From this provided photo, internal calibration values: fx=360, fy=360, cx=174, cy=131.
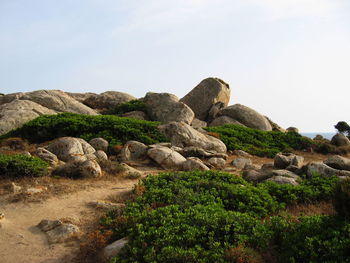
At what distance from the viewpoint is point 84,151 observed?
16906 millimetres

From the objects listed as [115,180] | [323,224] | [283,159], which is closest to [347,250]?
[323,224]

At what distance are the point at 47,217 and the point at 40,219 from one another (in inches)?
7.2

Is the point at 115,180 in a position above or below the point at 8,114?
below

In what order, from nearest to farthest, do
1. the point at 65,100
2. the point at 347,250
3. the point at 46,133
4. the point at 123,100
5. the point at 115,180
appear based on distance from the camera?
the point at 347,250
the point at 115,180
the point at 46,133
the point at 65,100
the point at 123,100

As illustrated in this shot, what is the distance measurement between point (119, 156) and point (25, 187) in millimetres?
6289

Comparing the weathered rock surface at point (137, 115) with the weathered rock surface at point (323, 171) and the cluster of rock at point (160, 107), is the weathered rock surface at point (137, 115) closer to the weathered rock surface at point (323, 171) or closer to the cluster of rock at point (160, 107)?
the cluster of rock at point (160, 107)

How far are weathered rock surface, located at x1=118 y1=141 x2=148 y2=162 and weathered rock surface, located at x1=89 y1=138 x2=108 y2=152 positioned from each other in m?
1.37

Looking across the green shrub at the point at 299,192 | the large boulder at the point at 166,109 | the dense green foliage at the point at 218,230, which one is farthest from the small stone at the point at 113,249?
the large boulder at the point at 166,109

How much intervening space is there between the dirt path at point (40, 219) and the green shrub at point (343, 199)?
5701 mm

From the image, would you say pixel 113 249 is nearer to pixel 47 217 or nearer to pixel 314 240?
pixel 47 217

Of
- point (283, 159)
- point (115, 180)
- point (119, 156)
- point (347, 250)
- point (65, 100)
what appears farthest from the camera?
point (65, 100)

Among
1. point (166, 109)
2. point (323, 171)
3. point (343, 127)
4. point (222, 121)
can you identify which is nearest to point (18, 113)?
point (166, 109)

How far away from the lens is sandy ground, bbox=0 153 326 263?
7875 mm

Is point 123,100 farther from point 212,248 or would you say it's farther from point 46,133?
point 212,248
